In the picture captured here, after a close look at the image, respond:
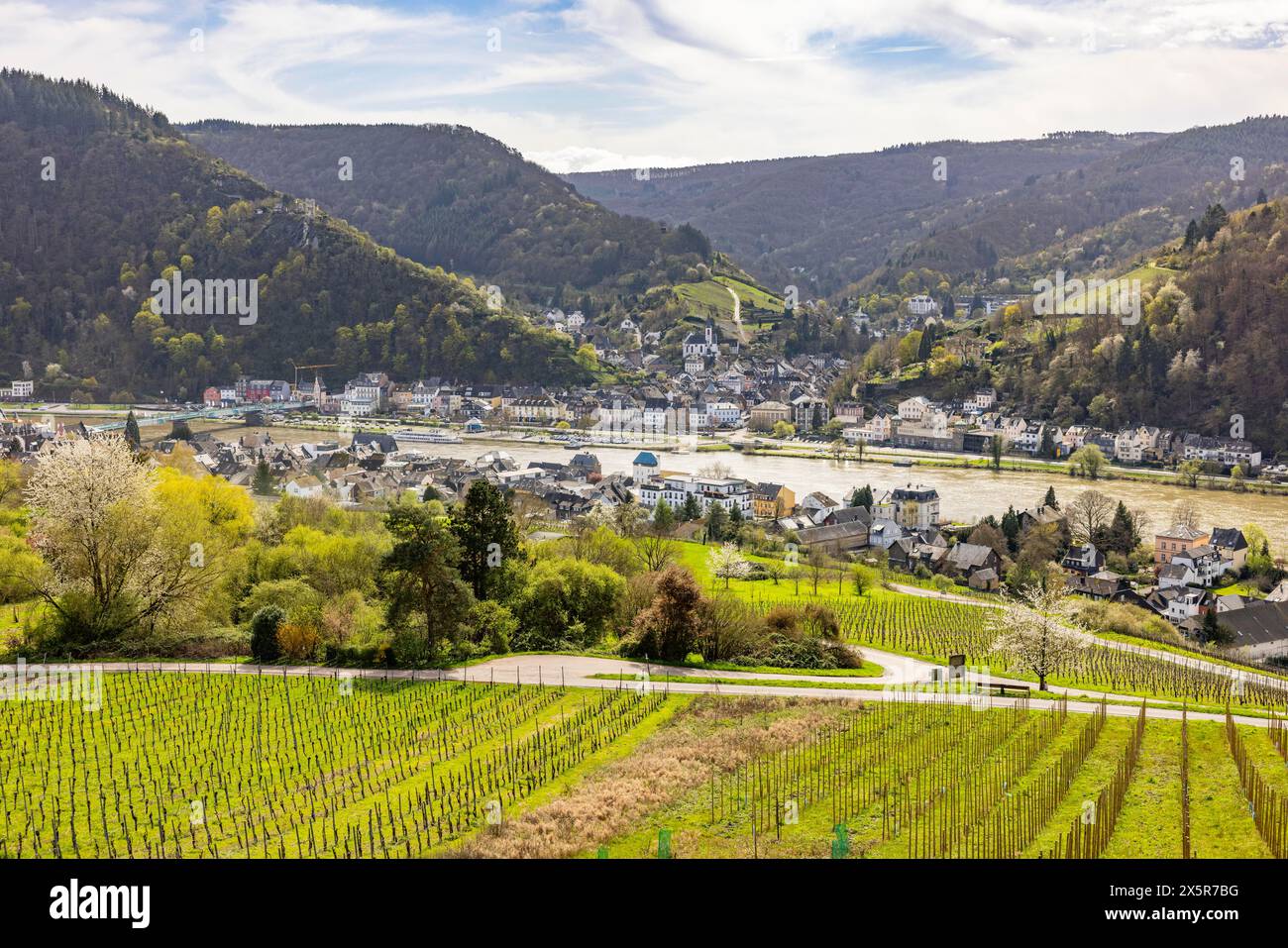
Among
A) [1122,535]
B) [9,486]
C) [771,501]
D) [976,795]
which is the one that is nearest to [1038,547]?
[1122,535]

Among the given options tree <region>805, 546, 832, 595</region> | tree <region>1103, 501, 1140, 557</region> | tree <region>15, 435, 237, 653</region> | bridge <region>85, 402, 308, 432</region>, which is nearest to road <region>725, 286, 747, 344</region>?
bridge <region>85, 402, 308, 432</region>

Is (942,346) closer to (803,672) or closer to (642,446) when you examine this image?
(642,446)

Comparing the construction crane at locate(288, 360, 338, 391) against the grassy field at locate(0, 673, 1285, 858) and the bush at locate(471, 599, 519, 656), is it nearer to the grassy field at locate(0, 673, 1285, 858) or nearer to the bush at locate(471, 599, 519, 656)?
the bush at locate(471, 599, 519, 656)

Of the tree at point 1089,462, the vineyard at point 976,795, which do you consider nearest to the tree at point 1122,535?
the tree at point 1089,462

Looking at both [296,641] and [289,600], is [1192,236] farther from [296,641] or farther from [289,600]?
[296,641]

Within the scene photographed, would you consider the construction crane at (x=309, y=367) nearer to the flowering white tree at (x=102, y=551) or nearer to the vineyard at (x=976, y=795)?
the flowering white tree at (x=102, y=551)
